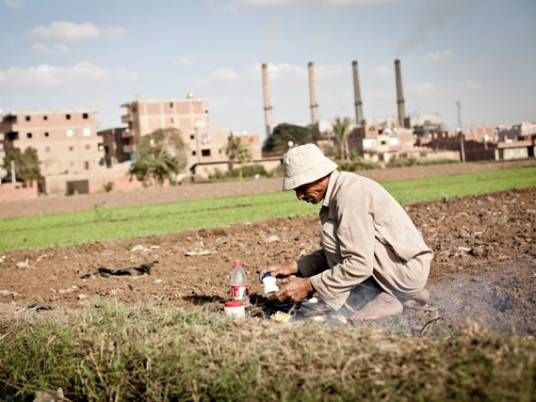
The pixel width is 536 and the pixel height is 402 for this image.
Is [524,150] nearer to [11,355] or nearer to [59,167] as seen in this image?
[59,167]

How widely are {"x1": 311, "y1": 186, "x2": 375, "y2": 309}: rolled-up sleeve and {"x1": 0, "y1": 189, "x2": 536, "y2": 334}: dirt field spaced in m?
0.50

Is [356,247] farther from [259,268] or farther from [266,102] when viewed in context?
[266,102]

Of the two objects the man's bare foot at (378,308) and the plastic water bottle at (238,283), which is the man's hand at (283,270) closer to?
the plastic water bottle at (238,283)

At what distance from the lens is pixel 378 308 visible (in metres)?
5.21

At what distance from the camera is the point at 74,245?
1582 centimetres

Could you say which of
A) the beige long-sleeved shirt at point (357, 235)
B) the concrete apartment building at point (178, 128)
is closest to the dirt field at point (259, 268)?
the beige long-sleeved shirt at point (357, 235)

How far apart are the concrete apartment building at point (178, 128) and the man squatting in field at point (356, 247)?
77.9m

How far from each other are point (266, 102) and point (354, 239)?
9238 cm

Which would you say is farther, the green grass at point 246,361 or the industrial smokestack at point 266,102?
the industrial smokestack at point 266,102

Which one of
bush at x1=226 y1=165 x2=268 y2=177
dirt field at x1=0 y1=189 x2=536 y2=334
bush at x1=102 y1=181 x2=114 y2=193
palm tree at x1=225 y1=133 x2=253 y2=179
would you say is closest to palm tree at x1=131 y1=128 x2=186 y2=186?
bush at x1=102 y1=181 x2=114 y2=193

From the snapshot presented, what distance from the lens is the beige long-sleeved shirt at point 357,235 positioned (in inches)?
191

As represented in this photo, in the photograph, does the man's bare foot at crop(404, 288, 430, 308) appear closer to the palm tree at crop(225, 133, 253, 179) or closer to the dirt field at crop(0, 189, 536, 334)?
the dirt field at crop(0, 189, 536, 334)

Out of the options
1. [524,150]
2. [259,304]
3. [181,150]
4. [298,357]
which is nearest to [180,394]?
[298,357]

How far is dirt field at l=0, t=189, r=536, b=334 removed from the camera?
19.3ft
